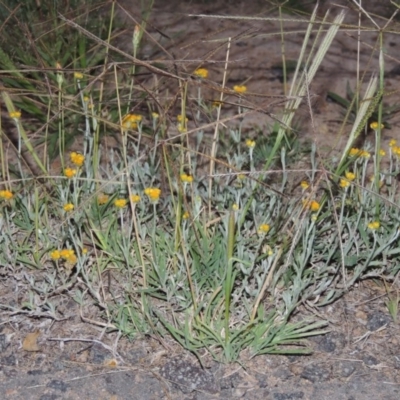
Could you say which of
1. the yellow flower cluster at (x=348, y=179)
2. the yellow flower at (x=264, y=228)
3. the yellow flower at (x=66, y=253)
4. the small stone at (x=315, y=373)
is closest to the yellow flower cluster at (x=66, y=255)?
the yellow flower at (x=66, y=253)

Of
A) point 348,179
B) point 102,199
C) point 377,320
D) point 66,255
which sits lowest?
point 377,320

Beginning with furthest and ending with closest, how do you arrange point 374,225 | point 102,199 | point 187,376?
point 102,199 → point 374,225 → point 187,376

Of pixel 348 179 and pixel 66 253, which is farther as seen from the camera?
pixel 348 179

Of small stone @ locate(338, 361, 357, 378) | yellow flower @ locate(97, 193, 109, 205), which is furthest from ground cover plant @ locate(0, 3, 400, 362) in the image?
small stone @ locate(338, 361, 357, 378)

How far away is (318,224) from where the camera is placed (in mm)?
3047

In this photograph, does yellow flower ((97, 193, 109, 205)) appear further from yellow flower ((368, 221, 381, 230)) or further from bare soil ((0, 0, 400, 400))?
yellow flower ((368, 221, 381, 230))

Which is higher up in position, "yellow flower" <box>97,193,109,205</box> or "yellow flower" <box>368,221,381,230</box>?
"yellow flower" <box>368,221,381,230</box>

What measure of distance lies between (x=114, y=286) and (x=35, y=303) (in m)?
0.26

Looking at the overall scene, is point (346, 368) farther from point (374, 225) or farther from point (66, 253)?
point (66, 253)

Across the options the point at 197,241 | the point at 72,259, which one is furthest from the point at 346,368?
the point at 72,259

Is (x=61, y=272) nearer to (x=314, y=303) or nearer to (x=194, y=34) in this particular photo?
(x=314, y=303)

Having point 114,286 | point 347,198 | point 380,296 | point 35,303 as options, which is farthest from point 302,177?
point 35,303

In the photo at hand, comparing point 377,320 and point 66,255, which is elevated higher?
point 66,255

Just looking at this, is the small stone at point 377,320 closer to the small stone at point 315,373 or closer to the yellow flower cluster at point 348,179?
the small stone at point 315,373
